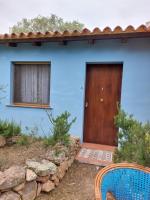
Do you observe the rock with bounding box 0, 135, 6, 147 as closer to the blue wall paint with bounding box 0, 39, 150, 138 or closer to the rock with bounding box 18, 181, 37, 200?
the blue wall paint with bounding box 0, 39, 150, 138

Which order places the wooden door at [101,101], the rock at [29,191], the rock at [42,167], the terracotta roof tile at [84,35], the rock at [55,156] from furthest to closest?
the wooden door at [101,101], the terracotta roof tile at [84,35], the rock at [55,156], the rock at [42,167], the rock at [29,191]

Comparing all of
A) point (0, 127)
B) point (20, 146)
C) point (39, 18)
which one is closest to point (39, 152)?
point (20, 146)

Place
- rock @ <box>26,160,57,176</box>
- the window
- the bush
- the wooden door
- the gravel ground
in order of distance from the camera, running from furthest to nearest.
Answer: the window → the wooden door → the gravel ground → rock @ <box>26,160,57,176</box> → the bush

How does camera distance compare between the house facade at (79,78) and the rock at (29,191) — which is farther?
the house facade at (79,78)

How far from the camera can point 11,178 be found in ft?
9.17

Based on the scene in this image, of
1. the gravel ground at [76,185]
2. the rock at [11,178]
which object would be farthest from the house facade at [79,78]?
the rock at [11,178]

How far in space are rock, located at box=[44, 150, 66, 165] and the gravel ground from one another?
0.45 m

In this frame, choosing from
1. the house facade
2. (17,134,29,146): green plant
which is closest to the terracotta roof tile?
the house facade

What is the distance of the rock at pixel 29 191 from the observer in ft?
9.66

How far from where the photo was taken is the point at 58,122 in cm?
405

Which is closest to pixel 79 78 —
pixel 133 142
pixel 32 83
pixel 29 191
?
pixel 32 83

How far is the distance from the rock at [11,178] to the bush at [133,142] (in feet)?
5.18

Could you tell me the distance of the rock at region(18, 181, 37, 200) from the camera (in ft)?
9.66

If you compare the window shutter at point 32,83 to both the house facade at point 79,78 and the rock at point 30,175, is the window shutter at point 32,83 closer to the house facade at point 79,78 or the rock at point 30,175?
the house facade at point 79,78
